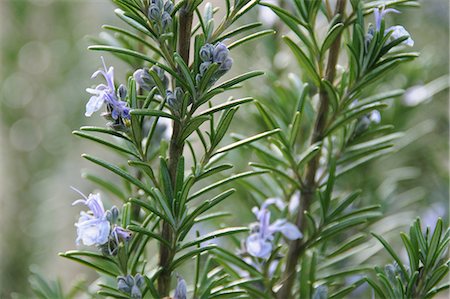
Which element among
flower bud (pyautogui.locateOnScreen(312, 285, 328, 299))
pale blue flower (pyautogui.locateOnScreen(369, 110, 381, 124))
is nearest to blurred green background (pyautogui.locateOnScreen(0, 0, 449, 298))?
pale blue flower (pyautogui.locateOnScreen(369, 110, 381, 124))

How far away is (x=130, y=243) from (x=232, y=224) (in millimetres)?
382

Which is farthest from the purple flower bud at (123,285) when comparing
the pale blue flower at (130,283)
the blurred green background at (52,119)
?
the blurred green background at (52,119)

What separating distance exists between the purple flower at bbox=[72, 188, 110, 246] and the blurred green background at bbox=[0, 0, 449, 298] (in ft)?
1.68

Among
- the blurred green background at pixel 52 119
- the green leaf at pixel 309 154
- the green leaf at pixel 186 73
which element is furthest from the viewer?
the blurred green background at pixel 52 119

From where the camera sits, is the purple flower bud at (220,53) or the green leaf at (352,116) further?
the green leaf at (352,116)

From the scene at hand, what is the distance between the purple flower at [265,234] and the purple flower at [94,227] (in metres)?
0.15

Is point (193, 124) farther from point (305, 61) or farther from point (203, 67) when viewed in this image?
point (305, 61)

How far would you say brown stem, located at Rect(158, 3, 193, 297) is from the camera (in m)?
0.52

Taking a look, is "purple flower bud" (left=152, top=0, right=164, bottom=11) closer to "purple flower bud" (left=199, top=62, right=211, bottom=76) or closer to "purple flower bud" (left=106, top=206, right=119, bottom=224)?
"purple flower bud" (left=199, top=62, right=211, bottom=76)

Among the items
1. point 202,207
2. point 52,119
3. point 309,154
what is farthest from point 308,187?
point 52,119

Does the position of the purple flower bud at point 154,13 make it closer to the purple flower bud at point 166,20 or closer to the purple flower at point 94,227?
the purple flower bud at point 166,20

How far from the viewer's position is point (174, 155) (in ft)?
1.77

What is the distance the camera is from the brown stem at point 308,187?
0.63m

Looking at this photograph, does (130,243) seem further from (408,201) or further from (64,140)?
(64,140)
